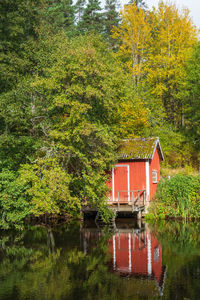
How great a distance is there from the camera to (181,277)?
1172 cm

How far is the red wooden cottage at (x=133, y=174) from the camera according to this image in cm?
2420

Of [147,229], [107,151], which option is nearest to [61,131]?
[107,151]

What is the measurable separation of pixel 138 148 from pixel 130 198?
3770 mm

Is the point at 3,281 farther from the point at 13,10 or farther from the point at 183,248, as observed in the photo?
the point at 13,10

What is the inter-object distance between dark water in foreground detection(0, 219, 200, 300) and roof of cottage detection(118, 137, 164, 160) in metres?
5.32

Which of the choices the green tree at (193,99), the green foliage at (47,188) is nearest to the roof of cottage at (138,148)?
the green foliage at (47,188)

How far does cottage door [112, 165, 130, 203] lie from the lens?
24.4 meters

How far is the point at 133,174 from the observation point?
80.2 ft

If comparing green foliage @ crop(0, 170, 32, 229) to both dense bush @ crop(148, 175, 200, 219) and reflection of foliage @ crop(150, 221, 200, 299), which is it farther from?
dense bush @ crop(148, 175, 200, 219)

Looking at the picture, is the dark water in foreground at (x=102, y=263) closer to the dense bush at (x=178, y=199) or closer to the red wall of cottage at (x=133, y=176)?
the dense bush at (x=178, y=199)

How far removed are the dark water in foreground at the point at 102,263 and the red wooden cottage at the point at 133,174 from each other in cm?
353

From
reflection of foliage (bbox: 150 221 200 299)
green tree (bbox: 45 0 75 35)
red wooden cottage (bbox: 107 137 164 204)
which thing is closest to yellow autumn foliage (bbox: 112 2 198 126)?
green tree (bbox: 45 0 75 35)

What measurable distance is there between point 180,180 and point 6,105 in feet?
42.5

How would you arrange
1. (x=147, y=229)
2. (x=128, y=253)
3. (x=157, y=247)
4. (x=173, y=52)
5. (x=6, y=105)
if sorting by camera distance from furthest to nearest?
(x=173, y=52)
(x=6, y=105)
(x=147, y=229)
(x=157, y=247)
(x=128, y=253)
